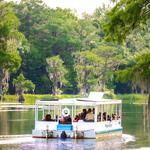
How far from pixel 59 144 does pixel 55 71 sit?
264 feet

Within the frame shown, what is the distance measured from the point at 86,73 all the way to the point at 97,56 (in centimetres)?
365

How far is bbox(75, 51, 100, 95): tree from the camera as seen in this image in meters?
113

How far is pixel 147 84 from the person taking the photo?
1656 centimetres

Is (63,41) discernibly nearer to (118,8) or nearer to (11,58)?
(11,58)

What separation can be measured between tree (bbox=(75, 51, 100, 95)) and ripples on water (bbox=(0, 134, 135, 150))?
75466 mm

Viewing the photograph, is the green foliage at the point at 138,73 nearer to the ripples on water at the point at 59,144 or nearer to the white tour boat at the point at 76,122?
the ripples on water at the point at 59,144

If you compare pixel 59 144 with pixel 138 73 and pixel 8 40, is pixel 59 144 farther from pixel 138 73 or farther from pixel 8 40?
pixel 8 40

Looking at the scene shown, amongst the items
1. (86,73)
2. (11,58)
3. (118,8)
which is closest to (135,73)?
(118,8)

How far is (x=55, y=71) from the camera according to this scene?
11406 centimetres

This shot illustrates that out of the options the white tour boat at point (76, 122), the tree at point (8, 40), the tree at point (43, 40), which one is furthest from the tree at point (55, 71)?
the white tour boat at point (76, 122)

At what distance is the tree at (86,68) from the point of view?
371 feet

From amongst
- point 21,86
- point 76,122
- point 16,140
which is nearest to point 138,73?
point 16,140

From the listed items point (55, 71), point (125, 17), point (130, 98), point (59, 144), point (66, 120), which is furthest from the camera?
point (130, 98)

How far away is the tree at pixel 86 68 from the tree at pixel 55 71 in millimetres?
2865
